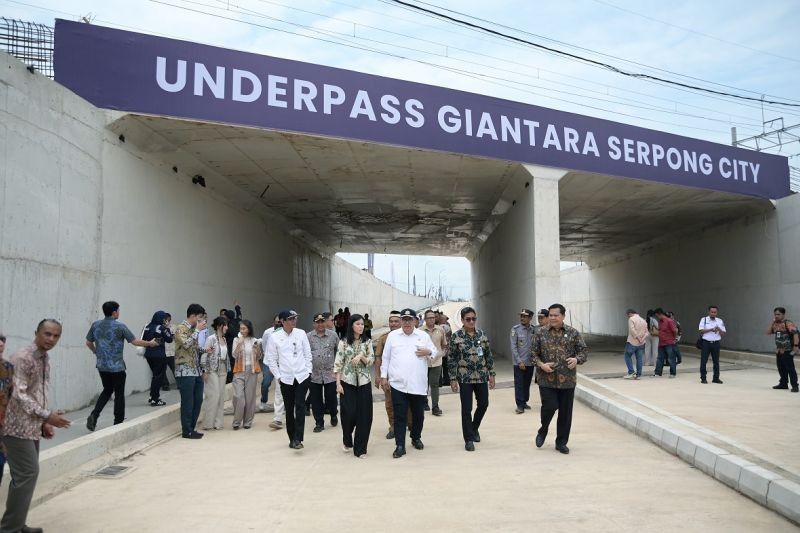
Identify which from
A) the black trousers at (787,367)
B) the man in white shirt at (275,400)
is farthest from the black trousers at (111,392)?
the black trousers at (787,367)

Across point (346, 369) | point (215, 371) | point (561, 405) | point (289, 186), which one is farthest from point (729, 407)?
point (289, 186)

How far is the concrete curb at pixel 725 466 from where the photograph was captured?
399 centimetres

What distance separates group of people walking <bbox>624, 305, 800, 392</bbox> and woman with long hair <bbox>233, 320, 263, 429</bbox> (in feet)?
24.4

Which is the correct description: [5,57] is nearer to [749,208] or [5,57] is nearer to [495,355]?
[495,355]

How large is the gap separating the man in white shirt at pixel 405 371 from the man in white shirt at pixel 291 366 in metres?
0.99

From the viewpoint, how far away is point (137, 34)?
9109mm

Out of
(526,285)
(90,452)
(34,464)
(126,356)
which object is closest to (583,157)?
(526,285)

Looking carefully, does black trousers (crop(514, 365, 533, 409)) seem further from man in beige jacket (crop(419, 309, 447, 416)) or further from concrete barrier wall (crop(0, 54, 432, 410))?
concrete barrier wall (crop(0, 54, 432, 410))

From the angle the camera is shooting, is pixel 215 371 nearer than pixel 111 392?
No

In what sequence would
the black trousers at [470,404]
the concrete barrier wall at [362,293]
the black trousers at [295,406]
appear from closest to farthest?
1. the black trousers at [470,404]
2. the black trousers at [295,406]
3. the concrete barrier wall at [362,293]

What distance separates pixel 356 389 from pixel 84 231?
16.4 ft

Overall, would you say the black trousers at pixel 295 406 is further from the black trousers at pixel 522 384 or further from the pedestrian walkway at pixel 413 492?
the black trousers at pixel 522 384

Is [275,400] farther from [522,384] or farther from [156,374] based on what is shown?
[522,384]

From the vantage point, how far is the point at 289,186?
1451 centimetres
